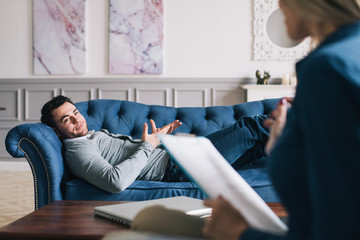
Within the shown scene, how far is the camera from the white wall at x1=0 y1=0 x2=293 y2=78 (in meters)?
4.80

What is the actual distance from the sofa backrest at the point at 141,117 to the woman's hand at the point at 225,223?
181cm

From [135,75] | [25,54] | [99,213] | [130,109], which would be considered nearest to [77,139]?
[130,109]

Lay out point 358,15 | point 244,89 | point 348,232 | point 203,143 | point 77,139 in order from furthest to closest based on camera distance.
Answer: point 244,89 < point 77,139 < point 203,143 < point 358,15 < point 348,232

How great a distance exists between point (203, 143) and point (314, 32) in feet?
0.85

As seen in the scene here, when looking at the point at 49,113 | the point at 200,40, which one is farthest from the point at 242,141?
the point at 200,40

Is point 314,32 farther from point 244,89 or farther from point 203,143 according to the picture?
point 244,89

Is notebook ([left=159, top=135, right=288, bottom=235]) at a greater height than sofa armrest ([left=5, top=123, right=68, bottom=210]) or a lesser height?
greater

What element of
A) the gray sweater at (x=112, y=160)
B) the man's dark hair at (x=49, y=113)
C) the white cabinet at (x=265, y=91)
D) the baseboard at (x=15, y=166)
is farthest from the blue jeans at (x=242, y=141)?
the baseboard at (x=15, y=166)

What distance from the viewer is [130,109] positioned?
98.0 inches

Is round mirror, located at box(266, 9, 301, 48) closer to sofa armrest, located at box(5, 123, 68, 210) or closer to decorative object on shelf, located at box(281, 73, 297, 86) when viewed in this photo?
decorative object on shelf, located at box(281, 73, 297, 86)

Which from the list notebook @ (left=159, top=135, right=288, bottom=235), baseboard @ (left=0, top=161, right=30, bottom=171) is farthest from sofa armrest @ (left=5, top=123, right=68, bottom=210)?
baseboard @ (left=0, top=161, right=30, bottom=171)

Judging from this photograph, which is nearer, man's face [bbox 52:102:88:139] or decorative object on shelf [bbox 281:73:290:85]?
man's face [bbox 52:102:88:139]

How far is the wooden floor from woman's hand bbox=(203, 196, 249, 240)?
221 cm

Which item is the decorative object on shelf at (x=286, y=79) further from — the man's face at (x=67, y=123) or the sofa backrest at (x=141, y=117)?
the man's face at (x=67, y=123)
